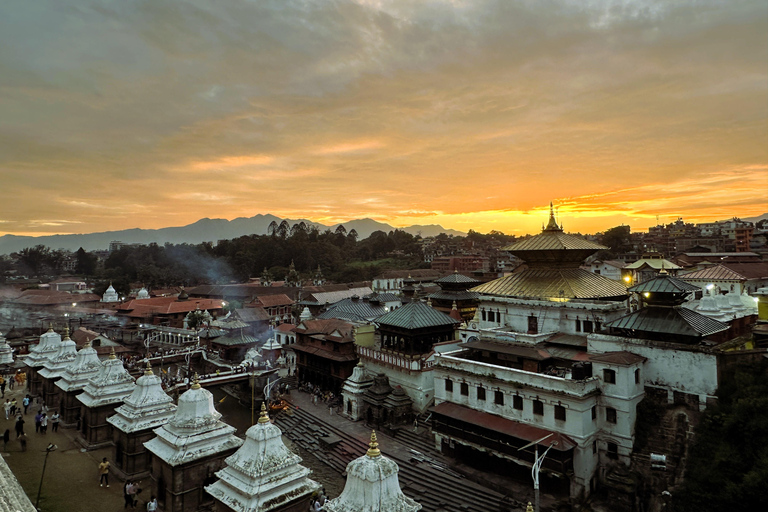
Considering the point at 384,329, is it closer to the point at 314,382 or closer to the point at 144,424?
the point at 314,382

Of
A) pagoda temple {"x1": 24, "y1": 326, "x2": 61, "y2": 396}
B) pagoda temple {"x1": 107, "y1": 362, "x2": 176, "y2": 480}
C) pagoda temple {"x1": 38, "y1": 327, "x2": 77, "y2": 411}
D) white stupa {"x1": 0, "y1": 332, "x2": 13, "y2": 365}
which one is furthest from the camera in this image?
white stupa {"x1": 0, "y1": 332, "x2": 13, "y2": 365}

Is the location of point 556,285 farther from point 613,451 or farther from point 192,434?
point 192,434

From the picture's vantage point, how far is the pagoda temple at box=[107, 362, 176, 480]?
2050 cm

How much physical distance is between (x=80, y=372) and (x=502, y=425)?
82.0 feet

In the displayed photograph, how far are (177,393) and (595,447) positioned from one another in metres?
26.9

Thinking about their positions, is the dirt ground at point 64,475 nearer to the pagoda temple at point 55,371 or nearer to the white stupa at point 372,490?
the pagoda temple at point 55,371

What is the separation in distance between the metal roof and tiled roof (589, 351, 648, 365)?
1706 millimetres

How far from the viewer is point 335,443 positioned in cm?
2873

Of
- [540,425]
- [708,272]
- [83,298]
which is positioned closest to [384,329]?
[540,425]

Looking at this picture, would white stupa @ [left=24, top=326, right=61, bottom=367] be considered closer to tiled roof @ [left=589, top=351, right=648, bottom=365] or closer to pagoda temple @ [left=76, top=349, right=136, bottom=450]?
pagoda temple @ [left=76, top=349, right=136, bottom=450]

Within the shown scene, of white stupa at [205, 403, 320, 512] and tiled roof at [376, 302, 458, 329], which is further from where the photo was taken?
tiled roof at [376, 302, 458, 329]

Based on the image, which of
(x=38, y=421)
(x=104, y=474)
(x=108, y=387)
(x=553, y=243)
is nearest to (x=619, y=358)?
(x=553, y=243)

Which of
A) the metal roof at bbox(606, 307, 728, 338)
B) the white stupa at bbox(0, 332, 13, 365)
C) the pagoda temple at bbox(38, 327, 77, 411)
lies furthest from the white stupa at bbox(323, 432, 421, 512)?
the white stupa at bbox(0, 332, 13, 365)

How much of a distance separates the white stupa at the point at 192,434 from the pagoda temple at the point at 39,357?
66.9ft
